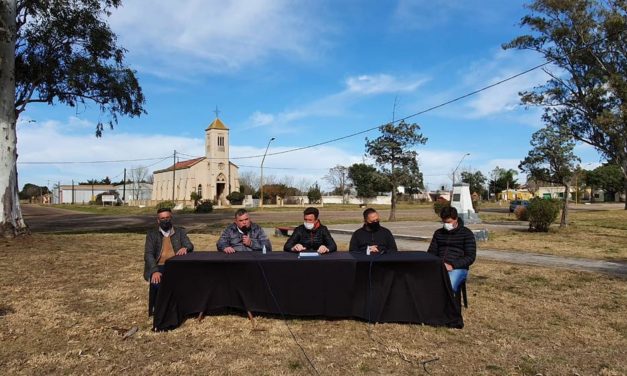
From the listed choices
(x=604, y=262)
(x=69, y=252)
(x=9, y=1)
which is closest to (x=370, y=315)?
(x=604, y=262)

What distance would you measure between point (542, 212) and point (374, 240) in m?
14.4

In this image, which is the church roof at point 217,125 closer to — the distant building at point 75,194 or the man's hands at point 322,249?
the distant building at point 75,194

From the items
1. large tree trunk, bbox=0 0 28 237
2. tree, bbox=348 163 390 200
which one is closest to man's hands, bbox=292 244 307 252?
large tree trunk, bbox=0 0 28 237

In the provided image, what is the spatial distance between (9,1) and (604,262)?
51.5 feet

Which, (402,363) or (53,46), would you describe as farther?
(53,46)

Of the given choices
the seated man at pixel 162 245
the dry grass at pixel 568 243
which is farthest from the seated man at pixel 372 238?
the dry grass at pixel 568 243

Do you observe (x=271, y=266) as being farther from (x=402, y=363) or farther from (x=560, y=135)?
(x=560, y=135)

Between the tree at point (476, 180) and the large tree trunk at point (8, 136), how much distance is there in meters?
80.4

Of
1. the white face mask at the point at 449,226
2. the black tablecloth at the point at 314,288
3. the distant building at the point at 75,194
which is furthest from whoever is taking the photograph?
the distant building at the point at 75,194

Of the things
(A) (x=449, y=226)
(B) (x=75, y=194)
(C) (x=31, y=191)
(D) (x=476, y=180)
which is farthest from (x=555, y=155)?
(C) (x=31, y=191)

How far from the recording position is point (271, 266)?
17.6 feet

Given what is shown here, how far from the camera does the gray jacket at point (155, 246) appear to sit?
19.0 feet

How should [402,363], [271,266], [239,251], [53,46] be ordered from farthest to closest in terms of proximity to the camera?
[53,46] → [239,251] → [271,266] → [402,363]

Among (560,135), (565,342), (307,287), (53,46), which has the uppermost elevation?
(53,46)
